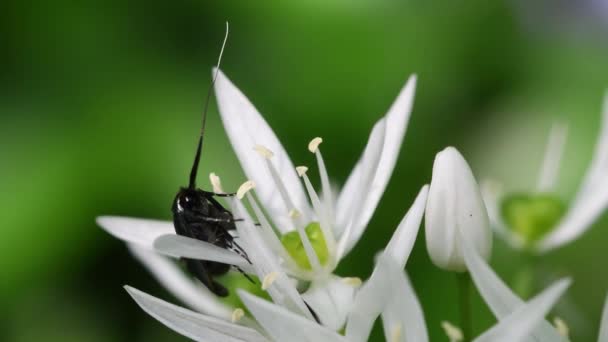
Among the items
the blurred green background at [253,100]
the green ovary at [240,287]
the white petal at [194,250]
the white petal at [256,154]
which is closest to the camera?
the white petal at [194,250]

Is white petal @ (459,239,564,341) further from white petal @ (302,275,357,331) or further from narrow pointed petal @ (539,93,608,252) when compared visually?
narrow pointed petal @ (539,93,608,252)

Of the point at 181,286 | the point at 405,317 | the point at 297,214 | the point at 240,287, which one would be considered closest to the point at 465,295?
the point at 405,317

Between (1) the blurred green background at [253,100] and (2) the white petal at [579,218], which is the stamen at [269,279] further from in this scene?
(1) the blurred green background at [253,100]

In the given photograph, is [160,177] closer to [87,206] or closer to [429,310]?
[87,206]

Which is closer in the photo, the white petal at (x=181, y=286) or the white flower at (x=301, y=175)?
the white flower at (x=301, y=175)

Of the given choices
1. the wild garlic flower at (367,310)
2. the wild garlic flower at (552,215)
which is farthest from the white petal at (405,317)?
the wild garlic flower at (552,215)

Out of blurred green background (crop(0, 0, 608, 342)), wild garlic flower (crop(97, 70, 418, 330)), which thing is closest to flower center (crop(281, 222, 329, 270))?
wild garlic flower (crop(97, 70, 418, 330))
